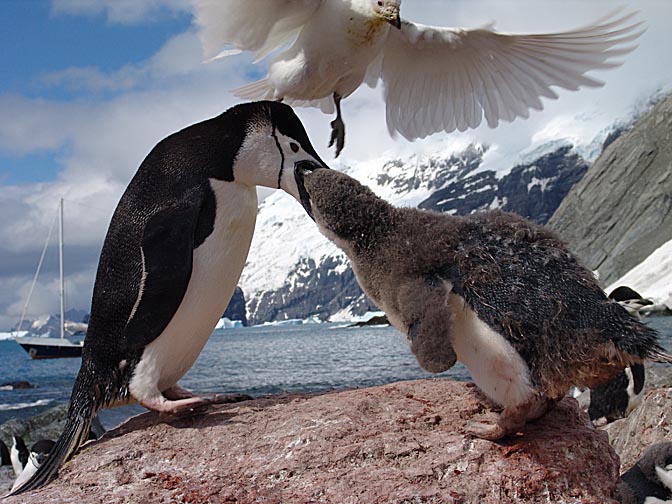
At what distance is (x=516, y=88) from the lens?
544 centimetres

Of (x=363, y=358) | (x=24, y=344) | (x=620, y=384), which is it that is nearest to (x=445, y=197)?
(x=24, y=344)

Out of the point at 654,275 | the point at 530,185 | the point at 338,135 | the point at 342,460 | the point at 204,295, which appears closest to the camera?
the point at 342,460

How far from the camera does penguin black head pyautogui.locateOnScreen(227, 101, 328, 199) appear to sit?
3.61 m

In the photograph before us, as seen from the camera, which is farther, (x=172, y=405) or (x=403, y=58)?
(x=403, y=58)

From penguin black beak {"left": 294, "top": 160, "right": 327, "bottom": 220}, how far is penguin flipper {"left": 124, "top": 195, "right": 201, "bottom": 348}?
1.88ft

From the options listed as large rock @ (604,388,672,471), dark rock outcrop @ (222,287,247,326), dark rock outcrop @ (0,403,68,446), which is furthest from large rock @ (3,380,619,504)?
dark rock outcrop @ (222,287,247,326)

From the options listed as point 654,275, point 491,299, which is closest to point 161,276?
point 491,299

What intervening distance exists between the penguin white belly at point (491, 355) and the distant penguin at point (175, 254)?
115cm

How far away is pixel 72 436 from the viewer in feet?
11.6

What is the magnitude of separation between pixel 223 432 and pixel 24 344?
56533mm

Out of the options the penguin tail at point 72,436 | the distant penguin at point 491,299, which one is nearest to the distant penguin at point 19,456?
the penguin tail at point 72,436

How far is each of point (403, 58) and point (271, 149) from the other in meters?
2.38

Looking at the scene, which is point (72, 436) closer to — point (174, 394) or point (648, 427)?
point (174, 394)

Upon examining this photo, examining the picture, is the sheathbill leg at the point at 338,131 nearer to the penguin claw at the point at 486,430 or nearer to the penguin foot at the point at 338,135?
the penguin foot at the point at 338,135
